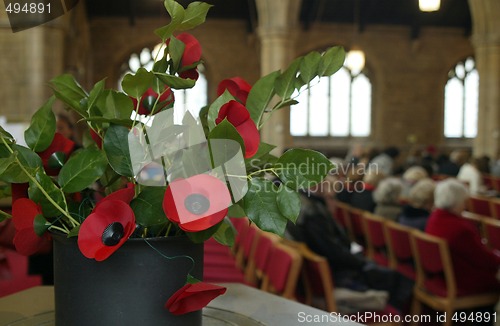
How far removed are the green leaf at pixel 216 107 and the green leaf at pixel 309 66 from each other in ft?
0.41

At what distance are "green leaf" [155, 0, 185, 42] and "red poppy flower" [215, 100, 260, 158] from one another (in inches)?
5.6

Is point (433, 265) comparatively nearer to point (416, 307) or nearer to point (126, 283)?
point (416, 307)

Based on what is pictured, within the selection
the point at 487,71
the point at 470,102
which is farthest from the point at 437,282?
the point at 470,102

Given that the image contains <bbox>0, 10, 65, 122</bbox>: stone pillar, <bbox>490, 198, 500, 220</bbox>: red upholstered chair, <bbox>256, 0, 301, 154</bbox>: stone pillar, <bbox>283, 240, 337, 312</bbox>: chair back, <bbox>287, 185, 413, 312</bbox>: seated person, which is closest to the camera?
<bbox>283, 240, 337, 312</bbox>: chair back

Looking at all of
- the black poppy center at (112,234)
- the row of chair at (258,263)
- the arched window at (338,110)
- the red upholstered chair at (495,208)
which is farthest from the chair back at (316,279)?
the arched window at (338,110)

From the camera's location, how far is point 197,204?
85 centimetres

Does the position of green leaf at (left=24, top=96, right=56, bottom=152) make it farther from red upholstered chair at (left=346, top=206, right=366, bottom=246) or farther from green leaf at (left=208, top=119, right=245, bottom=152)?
red upholstered chair at (left=346, top=206, right=366, bottom=246)

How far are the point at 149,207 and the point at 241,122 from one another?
186mm

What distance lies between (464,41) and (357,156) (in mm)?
9125

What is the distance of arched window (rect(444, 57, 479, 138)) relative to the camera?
17375mm

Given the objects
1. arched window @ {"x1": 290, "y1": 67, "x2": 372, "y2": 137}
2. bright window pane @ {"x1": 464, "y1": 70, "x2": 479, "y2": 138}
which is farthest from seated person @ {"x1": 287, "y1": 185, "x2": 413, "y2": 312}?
bright window pane @ {"x1": 464, "y1": 70, "x2": 479, "y2": 138}

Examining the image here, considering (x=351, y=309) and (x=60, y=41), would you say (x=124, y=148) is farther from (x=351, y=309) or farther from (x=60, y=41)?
(x=60, y=41)

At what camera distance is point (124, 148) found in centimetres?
92

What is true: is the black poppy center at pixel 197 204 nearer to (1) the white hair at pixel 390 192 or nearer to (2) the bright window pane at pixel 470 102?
(1) the white hair at pixel 390 192
